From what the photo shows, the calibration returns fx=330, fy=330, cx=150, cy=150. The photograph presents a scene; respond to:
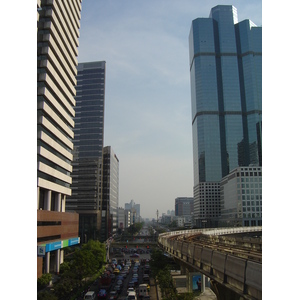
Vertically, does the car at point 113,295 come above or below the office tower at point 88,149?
below

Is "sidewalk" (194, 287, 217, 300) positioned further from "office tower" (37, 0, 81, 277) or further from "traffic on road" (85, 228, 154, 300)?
"office tower" (37, 0, 81, 277)

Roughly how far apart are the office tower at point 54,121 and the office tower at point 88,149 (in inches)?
1975

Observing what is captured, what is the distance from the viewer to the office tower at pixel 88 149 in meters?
120

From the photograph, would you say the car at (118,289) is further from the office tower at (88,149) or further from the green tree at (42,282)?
the office tower at (88,149)

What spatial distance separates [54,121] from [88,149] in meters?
70.6

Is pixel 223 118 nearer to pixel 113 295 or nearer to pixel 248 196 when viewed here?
pixel 248 196

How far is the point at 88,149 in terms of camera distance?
129m

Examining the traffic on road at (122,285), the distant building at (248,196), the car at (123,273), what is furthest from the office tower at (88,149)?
the distant building at (248,196)

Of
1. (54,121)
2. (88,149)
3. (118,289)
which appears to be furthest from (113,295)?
(88,149)

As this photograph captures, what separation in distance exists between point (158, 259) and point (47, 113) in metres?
29.4

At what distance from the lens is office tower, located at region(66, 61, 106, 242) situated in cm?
11956

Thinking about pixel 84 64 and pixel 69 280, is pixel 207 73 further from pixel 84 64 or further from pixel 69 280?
pixel 69 280
